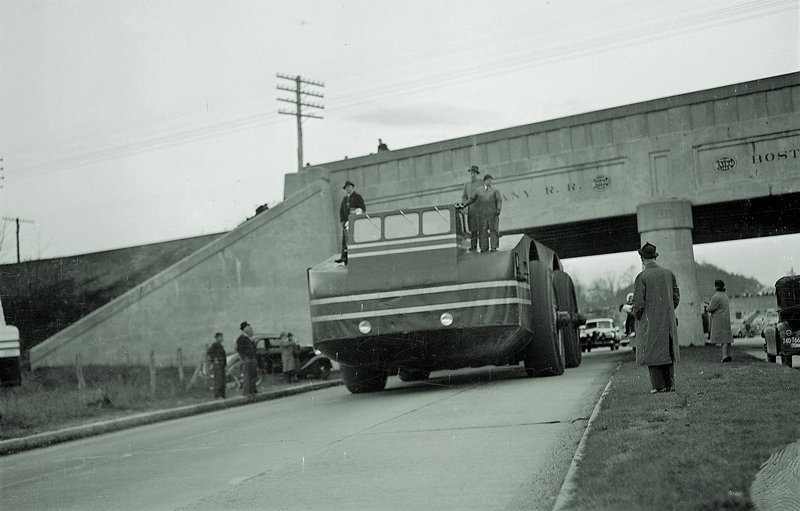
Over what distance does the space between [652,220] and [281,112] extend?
113 ft

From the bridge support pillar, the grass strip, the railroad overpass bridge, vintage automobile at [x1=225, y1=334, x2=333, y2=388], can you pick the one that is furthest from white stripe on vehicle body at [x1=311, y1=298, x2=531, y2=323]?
the bridge support pillar

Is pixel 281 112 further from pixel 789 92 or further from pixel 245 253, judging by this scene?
pixel 789 92

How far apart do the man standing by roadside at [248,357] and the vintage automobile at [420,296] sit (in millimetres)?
4256

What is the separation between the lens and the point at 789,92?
81.1 ft

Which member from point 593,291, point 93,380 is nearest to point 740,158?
point 93,380

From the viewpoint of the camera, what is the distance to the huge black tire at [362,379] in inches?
632

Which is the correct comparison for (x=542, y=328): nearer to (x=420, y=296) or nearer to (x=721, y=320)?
(x=420, y=296)

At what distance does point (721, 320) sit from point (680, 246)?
1054cm

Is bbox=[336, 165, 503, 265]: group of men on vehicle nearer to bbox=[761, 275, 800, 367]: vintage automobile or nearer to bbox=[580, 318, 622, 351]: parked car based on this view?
bbox=[761, 275, 800, 367]: vintage automobile

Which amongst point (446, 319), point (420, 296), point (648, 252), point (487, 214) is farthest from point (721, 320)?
point (648, 252)

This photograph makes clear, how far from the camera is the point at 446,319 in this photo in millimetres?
13766

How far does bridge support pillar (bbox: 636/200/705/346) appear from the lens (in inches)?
1015

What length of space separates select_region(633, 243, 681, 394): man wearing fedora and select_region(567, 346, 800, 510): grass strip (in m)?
0.32

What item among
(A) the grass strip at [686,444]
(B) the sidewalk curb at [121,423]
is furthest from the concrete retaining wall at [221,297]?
(A) the grass strip at [686,444]
